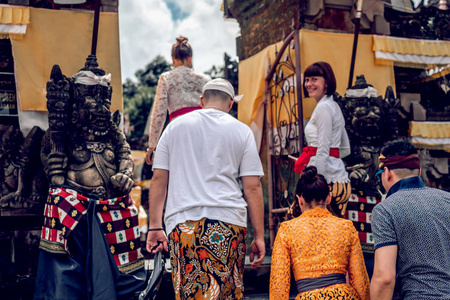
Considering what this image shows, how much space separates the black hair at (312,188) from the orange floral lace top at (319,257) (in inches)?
7.3

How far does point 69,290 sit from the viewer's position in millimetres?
4027

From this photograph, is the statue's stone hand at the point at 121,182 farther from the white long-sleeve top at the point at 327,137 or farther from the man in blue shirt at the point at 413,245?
the man in blue shirt at the point at 413,245

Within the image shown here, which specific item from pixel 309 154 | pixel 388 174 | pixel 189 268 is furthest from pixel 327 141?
pixel 189 268

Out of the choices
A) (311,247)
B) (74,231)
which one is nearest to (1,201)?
(74,231)

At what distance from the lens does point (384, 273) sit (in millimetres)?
2715

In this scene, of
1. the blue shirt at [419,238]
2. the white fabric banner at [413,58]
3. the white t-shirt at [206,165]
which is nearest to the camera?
the blue shirt at [419,238]

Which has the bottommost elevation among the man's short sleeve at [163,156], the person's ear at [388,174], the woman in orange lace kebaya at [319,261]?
the woman in orange lace kebaya at [319,261]

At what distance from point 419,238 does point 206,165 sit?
4.75 ft

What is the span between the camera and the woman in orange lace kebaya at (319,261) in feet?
9.89

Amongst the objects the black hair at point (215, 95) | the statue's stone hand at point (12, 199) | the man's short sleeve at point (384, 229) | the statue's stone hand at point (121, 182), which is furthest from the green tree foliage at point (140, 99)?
the man's short sleeve at point (384, 229)

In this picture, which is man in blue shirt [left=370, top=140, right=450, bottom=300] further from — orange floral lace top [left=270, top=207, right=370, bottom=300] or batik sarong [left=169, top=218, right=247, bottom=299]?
batik sarong [left=169, top=218, right=247, bottom=299]

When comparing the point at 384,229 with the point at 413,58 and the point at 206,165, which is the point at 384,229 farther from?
the point at 413,58

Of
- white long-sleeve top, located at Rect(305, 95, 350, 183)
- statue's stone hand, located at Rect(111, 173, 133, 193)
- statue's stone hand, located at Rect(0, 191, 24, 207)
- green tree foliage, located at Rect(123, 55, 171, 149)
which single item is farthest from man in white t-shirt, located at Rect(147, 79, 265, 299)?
green tree foliage, located at Rect(123, 55, 171, 149)

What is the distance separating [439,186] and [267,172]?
2920 mm
